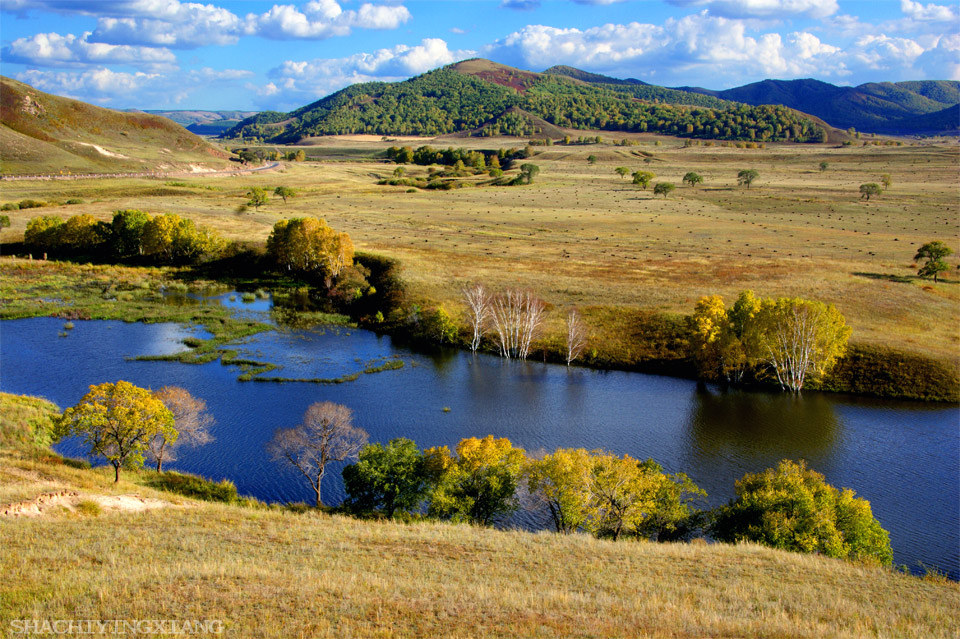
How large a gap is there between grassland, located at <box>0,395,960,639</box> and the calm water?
9.20 metres

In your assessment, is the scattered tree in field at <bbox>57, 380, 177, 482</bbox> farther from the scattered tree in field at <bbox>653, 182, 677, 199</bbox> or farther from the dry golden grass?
the scattered tree in field at <bbox>653, 182, 677, 199</bbox>

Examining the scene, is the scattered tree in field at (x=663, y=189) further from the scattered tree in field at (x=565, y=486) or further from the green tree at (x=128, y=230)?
the scattered tree in field at (x=565, y=486)

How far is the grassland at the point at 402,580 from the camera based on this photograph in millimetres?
14867

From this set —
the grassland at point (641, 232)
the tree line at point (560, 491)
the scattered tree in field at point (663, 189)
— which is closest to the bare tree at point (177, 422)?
the tree line at point (560, 491)

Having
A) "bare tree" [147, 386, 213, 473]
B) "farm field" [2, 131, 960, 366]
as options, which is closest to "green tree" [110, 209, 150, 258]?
"farm field" [2, 131, 960, 366]

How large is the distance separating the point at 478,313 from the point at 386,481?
3034 centimetres

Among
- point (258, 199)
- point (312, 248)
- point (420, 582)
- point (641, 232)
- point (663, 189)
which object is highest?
point (663, 189)

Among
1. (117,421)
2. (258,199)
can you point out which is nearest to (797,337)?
(117,421)

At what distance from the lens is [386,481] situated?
28641 mm

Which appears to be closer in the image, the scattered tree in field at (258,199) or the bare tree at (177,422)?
the bare tree at (177,422)

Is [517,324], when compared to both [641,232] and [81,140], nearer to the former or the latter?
[641,232]

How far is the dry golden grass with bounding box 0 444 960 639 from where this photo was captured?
1484 centimetres

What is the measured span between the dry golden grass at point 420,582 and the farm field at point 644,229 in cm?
3806

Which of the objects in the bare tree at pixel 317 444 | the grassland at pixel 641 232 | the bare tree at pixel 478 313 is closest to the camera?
the bare tree at pixel 317 444
